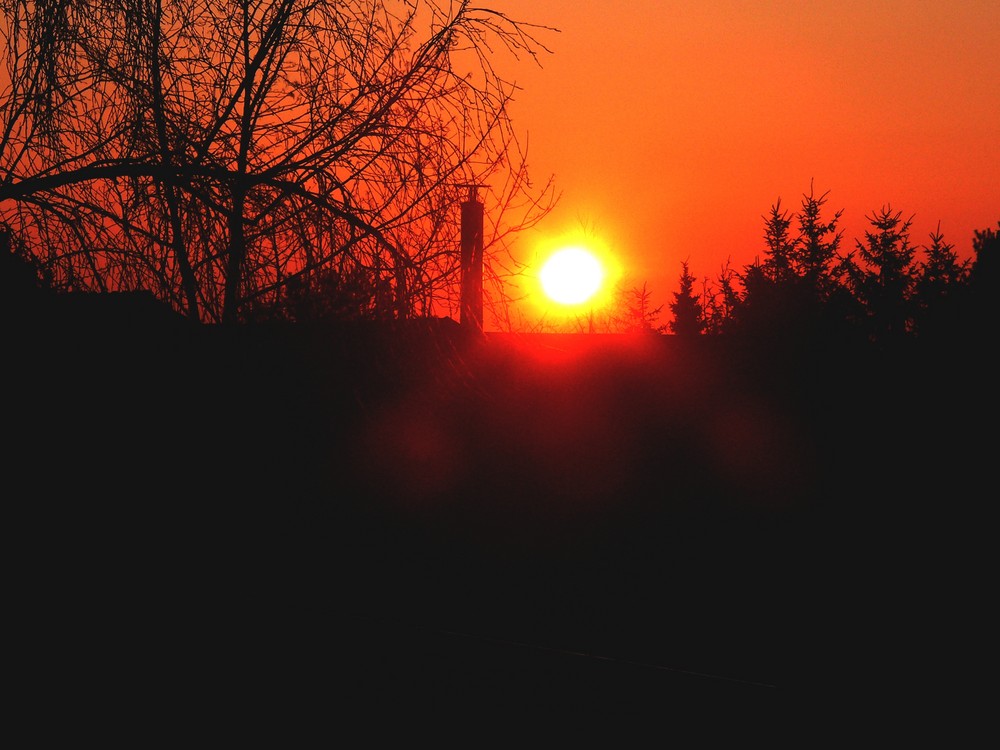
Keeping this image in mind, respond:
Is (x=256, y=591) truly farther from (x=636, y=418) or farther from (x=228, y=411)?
(x=636, y=418)

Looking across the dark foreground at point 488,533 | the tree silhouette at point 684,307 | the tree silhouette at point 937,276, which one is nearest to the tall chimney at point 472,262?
the dark foreground at point 488,533

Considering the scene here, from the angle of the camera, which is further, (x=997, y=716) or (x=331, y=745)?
(x=997, y=716)

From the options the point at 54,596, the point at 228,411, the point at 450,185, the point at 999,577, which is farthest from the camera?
the point at 228,411

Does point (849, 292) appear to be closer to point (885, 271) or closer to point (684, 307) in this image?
point (885, 271)

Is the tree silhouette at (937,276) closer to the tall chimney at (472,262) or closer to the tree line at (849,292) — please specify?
the tree line at (849,292)

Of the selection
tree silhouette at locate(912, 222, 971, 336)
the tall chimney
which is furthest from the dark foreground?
tree silhouette at locate(912, 222, 971, 336)

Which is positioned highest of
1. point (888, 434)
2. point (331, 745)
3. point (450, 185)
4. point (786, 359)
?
point (450, 185)

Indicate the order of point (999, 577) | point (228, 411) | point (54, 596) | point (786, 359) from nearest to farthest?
point (54, 596) < point (999, 577) < point (228, 411) < point (786, 359)

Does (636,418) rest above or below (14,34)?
below

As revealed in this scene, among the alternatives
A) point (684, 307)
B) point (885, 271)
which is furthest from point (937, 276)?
point (684, 307)

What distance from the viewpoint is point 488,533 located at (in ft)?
26.1

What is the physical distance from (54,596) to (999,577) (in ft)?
20.5

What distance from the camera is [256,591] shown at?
6.69 m

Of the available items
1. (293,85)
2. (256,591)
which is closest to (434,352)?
(293,85)
